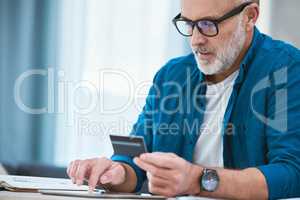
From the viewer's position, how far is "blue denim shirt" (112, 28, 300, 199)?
5.05ft

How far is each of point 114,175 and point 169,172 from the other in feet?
0.96

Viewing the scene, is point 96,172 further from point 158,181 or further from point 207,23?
point 207,23

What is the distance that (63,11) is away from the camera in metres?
3.16

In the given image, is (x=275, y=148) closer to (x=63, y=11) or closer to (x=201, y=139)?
(x=201, y=139)

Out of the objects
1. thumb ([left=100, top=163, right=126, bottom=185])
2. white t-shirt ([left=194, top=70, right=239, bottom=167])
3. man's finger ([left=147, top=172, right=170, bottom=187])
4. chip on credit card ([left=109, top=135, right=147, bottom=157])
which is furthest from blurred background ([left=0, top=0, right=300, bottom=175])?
man's finger ([left=147, top=172, right=170, bottom=187])

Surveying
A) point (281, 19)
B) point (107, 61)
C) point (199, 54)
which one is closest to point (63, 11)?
point (107, 61)

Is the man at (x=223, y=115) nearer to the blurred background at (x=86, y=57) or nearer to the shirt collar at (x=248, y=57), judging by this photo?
the shirt collar at (x=248, y=57)

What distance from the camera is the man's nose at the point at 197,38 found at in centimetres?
171

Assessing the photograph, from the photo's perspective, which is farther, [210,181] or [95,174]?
[95,174]

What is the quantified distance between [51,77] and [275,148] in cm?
185

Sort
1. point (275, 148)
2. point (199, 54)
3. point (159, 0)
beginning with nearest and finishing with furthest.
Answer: point (275, 148) < point (199, 54) < point (159, 0)

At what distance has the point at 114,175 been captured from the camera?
1.63 metres

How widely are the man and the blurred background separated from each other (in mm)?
1186

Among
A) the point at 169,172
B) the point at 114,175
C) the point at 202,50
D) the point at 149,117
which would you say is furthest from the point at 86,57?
the point at 169,172
